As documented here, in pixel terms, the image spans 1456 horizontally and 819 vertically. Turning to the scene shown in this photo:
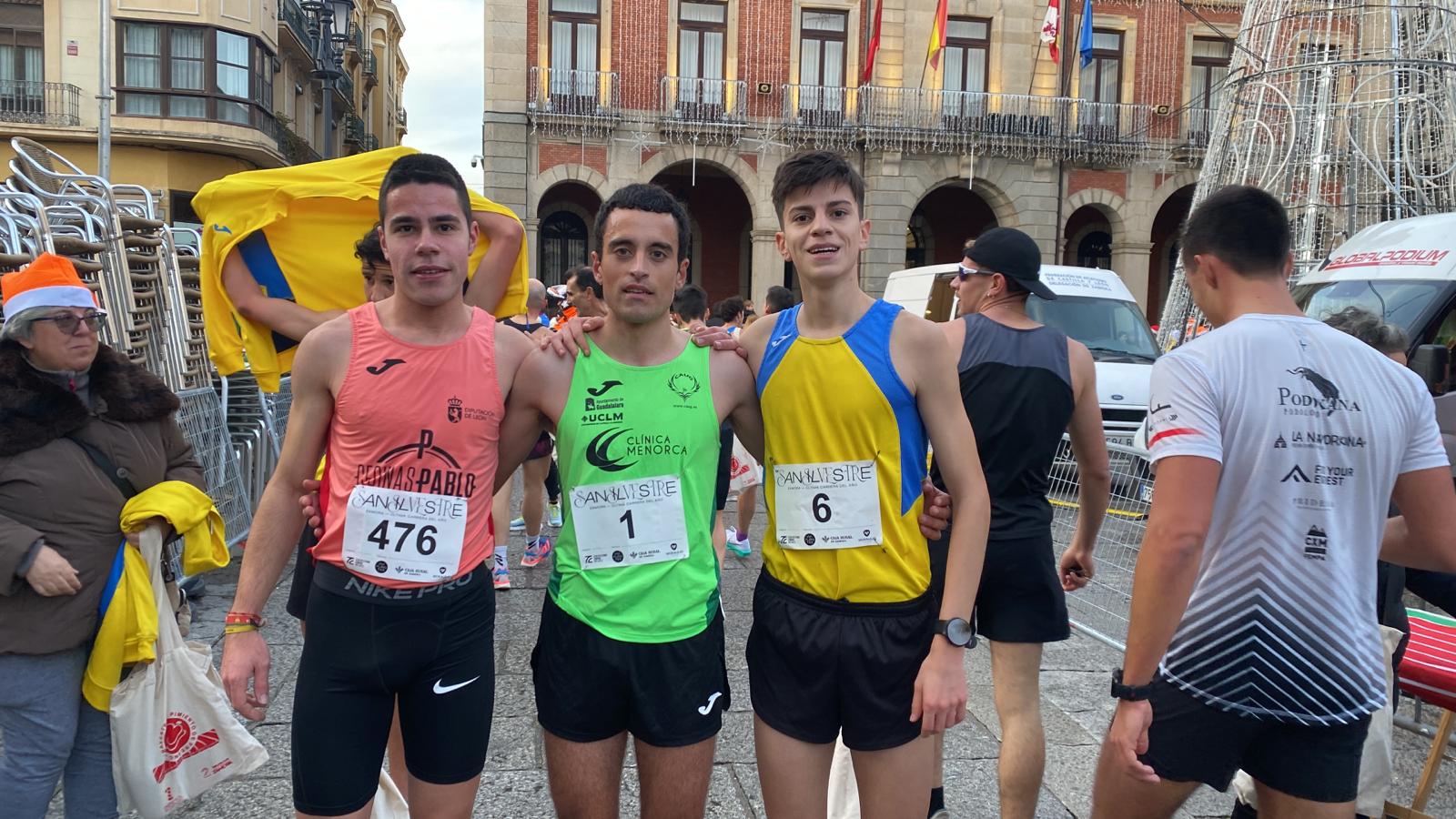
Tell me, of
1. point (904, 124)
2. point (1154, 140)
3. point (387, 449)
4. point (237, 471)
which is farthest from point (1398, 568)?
point (1154, 140)

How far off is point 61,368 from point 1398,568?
4.26 meters

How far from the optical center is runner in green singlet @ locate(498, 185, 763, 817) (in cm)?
233

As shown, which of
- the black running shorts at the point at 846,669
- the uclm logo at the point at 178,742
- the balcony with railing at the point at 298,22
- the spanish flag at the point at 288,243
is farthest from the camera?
the balcony with railing at the point at 298,22

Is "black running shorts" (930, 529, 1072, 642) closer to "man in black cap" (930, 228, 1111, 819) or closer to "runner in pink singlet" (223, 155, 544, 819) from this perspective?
"man in black cap" (930, 228, 1111, 819)

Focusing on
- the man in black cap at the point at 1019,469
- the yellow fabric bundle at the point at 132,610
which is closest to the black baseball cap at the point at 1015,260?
the man in black cap at the point at 1019,469

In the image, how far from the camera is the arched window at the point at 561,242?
24.5 m

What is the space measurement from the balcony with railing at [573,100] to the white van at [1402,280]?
16261 mm

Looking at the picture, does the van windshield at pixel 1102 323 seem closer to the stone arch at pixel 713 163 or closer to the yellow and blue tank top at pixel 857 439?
the yellow and blue tank top at pixel 857 439

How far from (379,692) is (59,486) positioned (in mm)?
1245

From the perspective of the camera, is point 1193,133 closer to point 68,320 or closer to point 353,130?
point 68,320

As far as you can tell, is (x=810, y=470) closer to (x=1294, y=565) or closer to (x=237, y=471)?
(x=1294, y=565)

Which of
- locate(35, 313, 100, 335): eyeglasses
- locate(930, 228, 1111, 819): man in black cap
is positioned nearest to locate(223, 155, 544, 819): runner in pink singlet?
locate(35, 313, 100, 335): eyeglasses

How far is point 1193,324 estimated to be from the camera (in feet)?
41.4

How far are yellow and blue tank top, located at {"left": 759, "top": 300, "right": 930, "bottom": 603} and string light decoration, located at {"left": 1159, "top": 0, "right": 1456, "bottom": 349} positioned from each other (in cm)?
988
